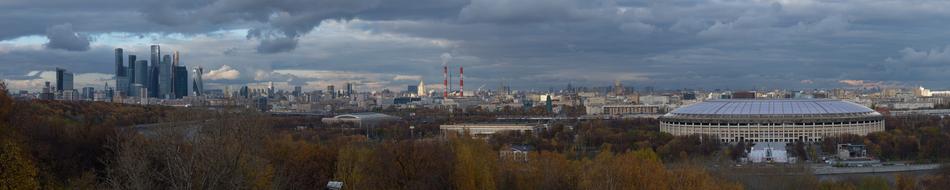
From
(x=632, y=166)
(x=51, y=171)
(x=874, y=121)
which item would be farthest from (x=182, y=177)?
(x=874, y=121)

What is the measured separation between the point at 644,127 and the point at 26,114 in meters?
35.6

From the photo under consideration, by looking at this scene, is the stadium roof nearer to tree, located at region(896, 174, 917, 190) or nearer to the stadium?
the stadium

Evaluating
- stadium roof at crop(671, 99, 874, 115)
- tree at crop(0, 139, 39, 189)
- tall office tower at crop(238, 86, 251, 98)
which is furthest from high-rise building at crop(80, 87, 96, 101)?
tree at crop(0, 139, 39, 189)

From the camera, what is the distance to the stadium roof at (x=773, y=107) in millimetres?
49219

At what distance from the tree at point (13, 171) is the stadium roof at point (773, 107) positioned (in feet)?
131

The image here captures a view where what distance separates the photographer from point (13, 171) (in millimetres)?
12570

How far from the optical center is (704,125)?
47844 millimetres

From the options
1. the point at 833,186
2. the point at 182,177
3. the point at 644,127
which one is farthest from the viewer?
the point at 644,127

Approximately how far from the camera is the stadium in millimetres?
46781

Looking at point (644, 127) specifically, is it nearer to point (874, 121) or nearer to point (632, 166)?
point (874, 121)

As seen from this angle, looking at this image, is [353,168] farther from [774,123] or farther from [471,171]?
[774,123]

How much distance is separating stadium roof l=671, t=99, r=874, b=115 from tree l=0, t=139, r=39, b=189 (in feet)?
131

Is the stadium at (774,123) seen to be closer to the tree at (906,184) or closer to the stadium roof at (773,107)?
the stadium roof at (773,107)

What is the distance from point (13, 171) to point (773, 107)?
4296cm
